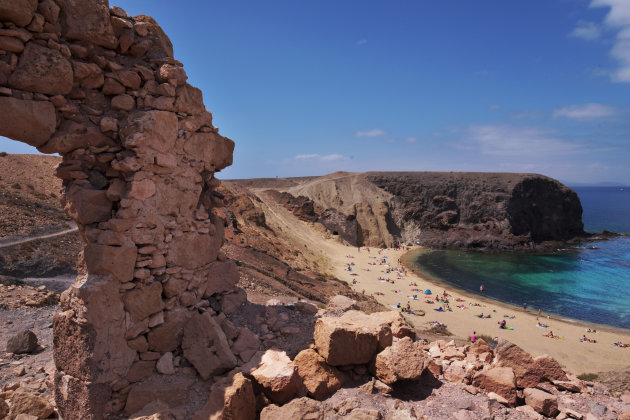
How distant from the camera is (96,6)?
15.1 feet

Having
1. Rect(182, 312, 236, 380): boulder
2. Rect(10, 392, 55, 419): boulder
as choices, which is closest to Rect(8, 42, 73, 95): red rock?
Rect(182, 312, 236, 380): boulder

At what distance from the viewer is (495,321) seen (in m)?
21.8

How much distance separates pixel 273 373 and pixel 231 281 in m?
2.05

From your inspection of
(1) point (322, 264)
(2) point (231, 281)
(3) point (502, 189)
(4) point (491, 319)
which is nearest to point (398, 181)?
(3) point (502, 189)

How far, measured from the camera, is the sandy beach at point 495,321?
57.6 ft

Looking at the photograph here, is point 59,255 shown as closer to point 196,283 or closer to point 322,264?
point 196,283

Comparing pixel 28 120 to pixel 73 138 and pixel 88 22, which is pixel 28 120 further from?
pixel 88 22

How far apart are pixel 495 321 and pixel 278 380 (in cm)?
2129

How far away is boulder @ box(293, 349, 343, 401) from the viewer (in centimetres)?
479

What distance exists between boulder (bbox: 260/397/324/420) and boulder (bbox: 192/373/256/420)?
0.81 feet

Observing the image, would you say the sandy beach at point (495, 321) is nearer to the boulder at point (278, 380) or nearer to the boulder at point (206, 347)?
the boulder at point (278, 380)

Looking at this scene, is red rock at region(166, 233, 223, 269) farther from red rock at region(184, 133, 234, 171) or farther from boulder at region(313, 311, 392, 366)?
boulder at region(313, 311, 392, 366)

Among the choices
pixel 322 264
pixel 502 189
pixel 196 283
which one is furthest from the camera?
pixel 502 189

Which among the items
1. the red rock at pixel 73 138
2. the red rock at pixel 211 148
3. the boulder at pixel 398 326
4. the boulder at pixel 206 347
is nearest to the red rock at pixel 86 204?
the red rock at pixel 73 138
